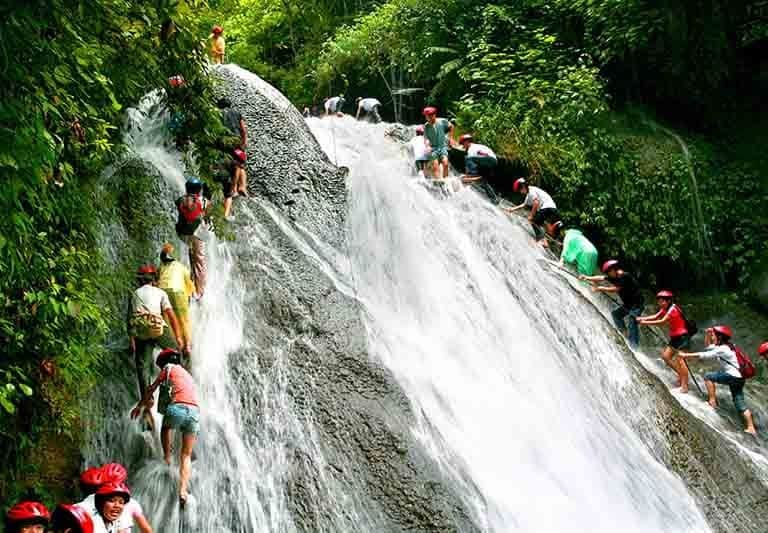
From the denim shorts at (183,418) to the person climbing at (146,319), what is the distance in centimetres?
87

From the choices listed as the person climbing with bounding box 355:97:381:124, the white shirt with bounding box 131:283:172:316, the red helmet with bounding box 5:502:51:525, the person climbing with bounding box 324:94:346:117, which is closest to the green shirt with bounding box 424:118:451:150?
the person climbing with bounding box 355:97:381:124

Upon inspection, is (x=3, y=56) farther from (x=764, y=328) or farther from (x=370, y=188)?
(x=764, y=328)

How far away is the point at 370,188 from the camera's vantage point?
12578 millimetres

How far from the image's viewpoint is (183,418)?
6824 mm

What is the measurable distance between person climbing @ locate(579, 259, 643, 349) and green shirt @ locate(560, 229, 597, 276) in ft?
0.68

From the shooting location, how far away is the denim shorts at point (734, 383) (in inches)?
424

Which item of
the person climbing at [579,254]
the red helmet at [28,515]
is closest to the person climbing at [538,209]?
the person climbing at [579,254]

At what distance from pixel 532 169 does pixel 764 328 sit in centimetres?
521

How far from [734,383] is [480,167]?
5.96 metres

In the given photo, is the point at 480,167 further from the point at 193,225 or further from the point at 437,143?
the point at 193,225

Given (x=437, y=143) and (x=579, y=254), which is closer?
(x=579, y=254)

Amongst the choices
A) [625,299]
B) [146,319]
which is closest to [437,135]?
[625,299]

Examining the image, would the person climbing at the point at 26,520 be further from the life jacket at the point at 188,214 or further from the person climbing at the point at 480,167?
the person climbing at the point at 480,167

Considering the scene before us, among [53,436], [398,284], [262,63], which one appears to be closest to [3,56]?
[53,436]
